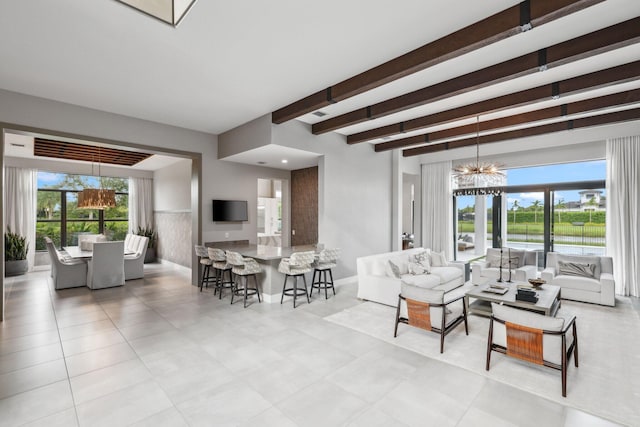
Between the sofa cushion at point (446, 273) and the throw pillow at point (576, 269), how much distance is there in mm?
1825

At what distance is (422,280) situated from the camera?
5.22 meters

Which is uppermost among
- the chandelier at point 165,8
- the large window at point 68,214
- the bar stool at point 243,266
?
the chandelier at point 165,8

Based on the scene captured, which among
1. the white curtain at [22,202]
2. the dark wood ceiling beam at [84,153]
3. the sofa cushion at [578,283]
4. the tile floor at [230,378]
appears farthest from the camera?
the white curtain at [22,202]

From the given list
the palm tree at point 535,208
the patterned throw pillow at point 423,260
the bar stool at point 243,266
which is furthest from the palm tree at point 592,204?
the bar stool at point 243,266

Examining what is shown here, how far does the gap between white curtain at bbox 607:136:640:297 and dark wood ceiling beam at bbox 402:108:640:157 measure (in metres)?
1.18

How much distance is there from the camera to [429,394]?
255cm

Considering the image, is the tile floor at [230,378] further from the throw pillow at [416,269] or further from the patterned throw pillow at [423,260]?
the patterned throw pillow at [423,260]

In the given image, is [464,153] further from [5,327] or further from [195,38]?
[5,327]

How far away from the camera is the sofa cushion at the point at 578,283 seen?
511 centimetres

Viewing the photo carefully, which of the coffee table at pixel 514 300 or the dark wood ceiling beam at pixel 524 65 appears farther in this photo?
the coffee table at pixel 514 300

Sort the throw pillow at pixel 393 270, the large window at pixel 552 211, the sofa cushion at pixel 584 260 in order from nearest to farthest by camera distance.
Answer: the throw pillow at pixel 393 270, the sofa cushion at pixel 584 260, the large window at pixel 552 211

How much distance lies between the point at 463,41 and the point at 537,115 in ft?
10.7

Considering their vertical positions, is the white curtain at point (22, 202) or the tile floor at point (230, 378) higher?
the white curtain at point (22, 202)

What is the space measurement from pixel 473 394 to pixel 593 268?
4797 mm
